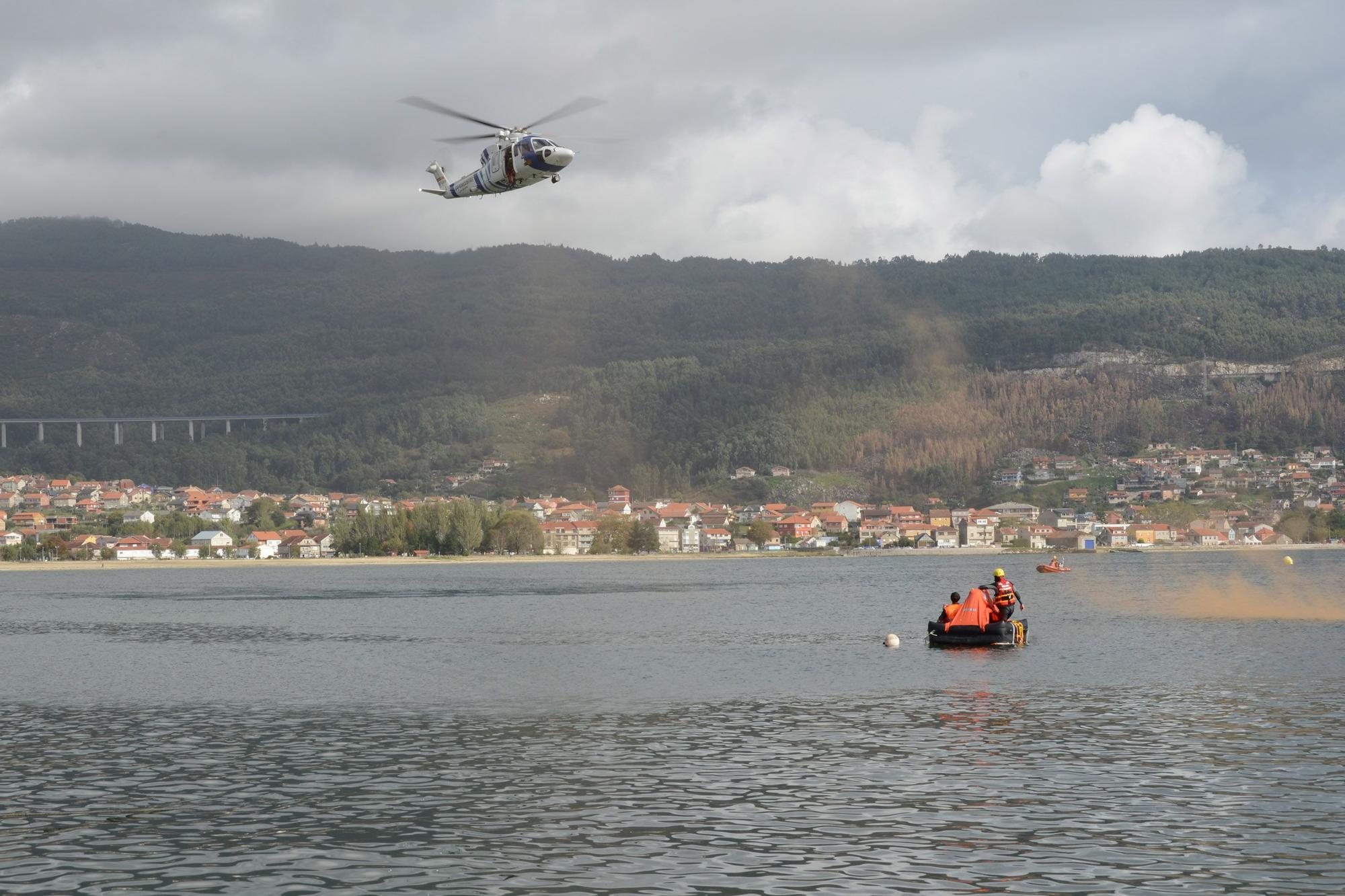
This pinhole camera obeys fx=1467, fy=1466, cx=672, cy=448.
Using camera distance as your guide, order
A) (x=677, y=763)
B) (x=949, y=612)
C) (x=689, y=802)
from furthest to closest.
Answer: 1. (x=949, y=612)
2. (x=677, y=763)
3. (x=689, y=802)

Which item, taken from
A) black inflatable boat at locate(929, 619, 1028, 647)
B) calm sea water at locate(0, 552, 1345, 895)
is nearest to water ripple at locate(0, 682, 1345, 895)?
calm sea water at locate(0, 552, 1345, 895)

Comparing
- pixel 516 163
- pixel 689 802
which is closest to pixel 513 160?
pixel 516 163

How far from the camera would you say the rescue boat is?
5841 centimetres

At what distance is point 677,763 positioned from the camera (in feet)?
102

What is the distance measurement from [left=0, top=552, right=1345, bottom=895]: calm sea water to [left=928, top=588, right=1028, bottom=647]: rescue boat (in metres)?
0.79

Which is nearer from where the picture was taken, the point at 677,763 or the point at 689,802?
the point at 689,802

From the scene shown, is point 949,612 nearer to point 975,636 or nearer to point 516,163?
point 975,636

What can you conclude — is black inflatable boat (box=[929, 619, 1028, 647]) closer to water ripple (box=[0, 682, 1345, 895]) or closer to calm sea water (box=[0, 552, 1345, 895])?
calm sea water (box=[0, 552, 1345, 895])

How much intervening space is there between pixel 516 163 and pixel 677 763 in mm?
29089

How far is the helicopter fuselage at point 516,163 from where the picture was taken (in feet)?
174

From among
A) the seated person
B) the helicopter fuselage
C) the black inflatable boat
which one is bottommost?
the black inflatable boat

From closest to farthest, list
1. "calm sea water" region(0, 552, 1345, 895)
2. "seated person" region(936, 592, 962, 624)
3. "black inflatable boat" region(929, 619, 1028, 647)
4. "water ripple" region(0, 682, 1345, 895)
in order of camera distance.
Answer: "water ripple" region(0, 682, 1345, 895)
"calm sea water" region(0, 552, 1345, 895)
"black inflatable boat" region(929, 619, 1028, 647)
"seated person" region(936, 592, 962, 624)

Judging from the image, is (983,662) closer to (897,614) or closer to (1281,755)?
(1281,755)

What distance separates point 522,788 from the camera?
92.9 feet
